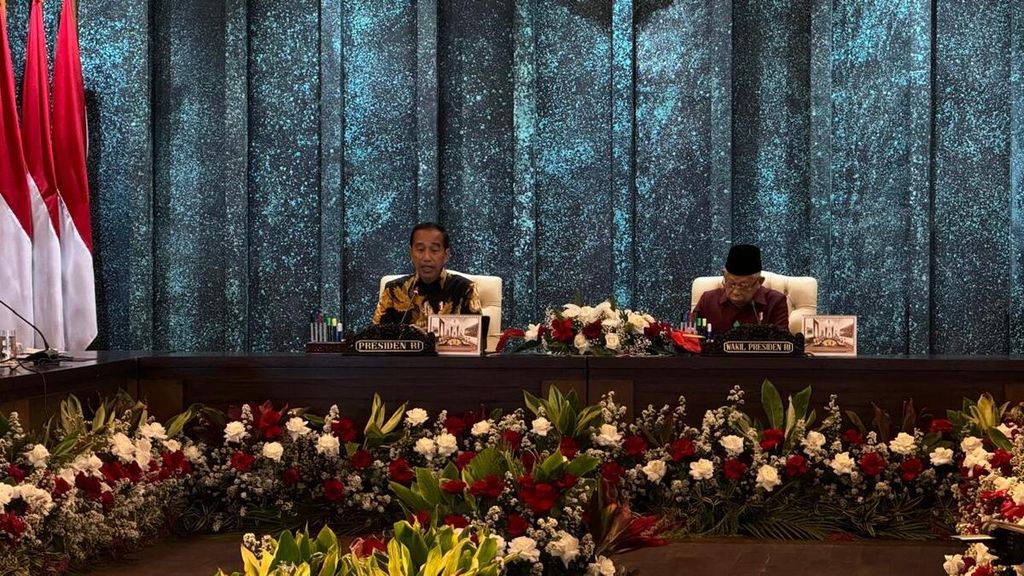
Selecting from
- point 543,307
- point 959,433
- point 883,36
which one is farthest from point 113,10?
point 959,433

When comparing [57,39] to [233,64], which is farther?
[233,64]

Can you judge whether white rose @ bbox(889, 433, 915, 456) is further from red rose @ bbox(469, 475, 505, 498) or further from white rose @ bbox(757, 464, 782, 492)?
red rose @ bbox(469, 475, 505, 498)

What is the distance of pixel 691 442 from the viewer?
3.46 metres

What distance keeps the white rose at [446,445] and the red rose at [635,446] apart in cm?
53

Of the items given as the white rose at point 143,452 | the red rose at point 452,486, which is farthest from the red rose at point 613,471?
the white rose at point 143,452

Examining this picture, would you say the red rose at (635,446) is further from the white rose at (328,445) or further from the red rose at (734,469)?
the white rose at (328,445)

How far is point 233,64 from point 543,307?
210cm

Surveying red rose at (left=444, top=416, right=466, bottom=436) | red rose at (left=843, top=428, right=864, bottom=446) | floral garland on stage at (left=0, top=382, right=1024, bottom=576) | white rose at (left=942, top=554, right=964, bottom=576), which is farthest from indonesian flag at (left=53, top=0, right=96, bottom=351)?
white rose at (left=942, top=554, right=964, bottom=576)

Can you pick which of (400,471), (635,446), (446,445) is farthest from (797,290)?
(400,471)

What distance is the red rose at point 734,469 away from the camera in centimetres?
335

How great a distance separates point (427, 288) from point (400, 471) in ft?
5.22

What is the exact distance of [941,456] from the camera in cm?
334

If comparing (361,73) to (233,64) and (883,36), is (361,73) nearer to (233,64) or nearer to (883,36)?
(233,64)

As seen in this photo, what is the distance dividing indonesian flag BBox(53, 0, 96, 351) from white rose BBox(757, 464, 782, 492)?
3614mm
